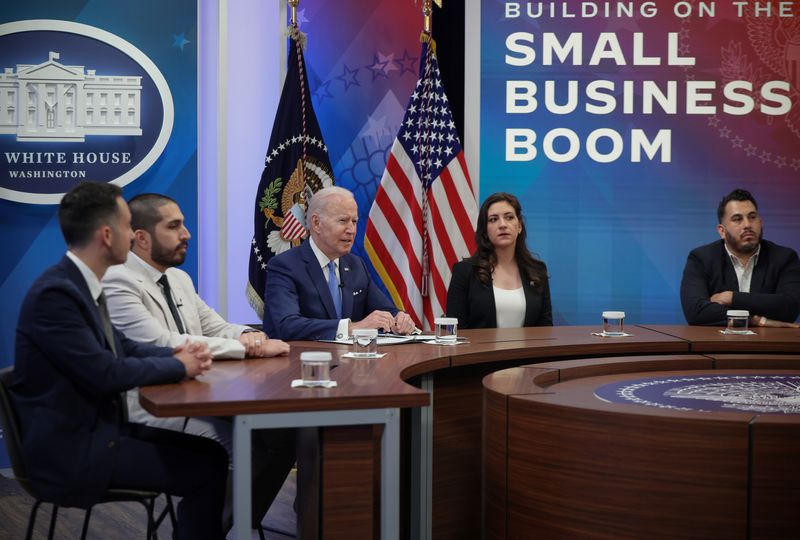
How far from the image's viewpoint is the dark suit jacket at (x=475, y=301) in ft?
15.1

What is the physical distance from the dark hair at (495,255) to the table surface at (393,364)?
0.37m

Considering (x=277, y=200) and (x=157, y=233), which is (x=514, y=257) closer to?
(x=277, y=200)

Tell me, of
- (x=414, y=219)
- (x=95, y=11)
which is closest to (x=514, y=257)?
(x=414, y=219)

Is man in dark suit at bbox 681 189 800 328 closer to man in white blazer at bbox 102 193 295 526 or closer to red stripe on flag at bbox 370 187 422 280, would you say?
red stripe on flag at bbox 370 187 422 280

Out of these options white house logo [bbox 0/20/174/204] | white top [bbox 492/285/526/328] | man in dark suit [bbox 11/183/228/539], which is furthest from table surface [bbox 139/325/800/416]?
white house logo [bbox 0/20/174/204]

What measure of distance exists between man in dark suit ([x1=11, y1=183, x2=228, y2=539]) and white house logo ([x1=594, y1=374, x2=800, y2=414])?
4.19ft

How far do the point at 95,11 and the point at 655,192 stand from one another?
11.7ft

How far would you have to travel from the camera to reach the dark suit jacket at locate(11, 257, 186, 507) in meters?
2.43

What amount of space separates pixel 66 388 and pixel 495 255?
8.90 ft

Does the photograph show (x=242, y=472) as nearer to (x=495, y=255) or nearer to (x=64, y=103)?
(x=495, y=255)

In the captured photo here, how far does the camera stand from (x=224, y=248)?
216 inches

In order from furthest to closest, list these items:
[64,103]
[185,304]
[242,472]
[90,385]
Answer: [64,103] → [185,304] → [90,385] → [242,472]

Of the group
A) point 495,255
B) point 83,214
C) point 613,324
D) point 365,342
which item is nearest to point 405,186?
point 495,255

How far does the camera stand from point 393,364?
309cm
